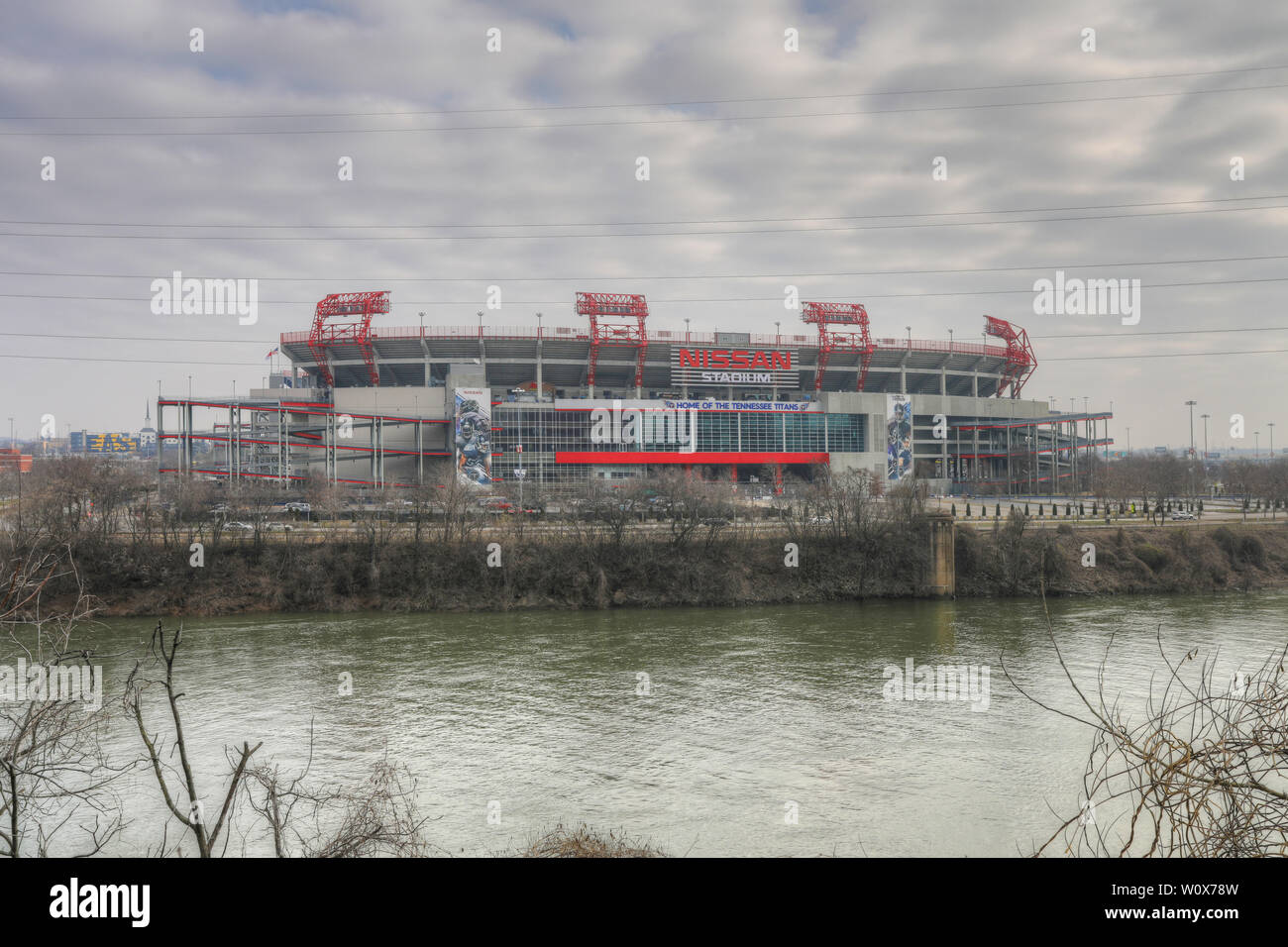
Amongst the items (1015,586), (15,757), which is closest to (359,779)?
(15,757)

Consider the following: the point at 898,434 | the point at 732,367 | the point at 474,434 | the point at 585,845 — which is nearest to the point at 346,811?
the point at 585,845

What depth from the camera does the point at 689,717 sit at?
18.5 m

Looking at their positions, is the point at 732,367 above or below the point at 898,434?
above

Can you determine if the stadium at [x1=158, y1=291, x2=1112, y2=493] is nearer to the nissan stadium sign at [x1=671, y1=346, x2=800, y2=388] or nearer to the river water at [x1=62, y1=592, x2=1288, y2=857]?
the nissan stadium sign at [x1=671, y1=346, x2=800, y2=388]

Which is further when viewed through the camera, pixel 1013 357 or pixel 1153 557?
pixel 1013 357

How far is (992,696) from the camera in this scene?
20.1 metres

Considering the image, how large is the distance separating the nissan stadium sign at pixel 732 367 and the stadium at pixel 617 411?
0.12 m

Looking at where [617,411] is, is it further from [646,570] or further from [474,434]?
[646,570]

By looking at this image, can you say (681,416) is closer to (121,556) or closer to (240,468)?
(240,468)

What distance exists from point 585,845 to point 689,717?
7.43 m

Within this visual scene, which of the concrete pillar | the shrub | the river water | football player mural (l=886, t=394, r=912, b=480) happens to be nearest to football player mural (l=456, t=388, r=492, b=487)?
the river water

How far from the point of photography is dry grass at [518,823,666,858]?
429 inches

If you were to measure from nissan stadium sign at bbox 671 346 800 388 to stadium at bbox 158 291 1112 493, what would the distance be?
0.41 ft

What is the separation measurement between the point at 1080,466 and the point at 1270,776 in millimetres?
78220
